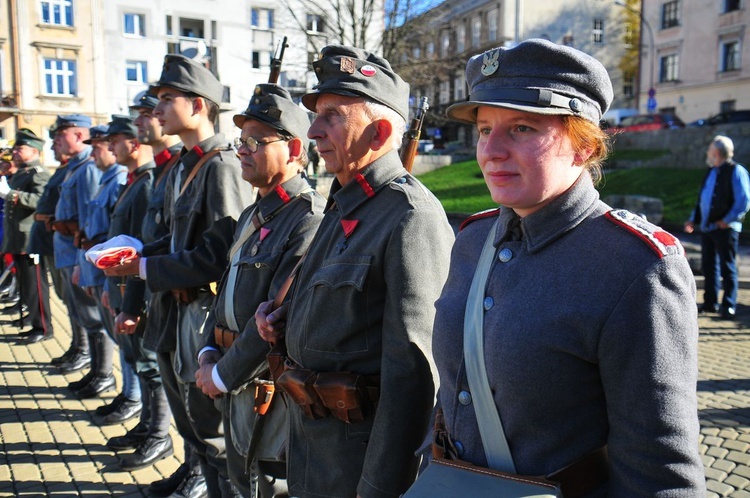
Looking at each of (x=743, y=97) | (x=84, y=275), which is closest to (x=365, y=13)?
(x=84, y=275)

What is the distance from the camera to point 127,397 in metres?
5.84

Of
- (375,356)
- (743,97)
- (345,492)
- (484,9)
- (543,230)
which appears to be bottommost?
(345,492)

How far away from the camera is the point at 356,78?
2625 mm

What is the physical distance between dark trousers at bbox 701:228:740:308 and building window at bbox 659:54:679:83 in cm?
4244


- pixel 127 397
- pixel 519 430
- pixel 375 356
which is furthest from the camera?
pixel 127 397

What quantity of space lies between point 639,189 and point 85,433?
17576mm

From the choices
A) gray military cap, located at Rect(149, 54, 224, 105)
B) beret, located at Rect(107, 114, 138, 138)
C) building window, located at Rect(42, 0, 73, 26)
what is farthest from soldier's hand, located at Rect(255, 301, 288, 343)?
building window, located at Rect(42, 0, 73, 26)

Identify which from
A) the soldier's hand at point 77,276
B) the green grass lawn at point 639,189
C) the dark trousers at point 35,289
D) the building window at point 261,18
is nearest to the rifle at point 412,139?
the soldier's hand at point 77,276

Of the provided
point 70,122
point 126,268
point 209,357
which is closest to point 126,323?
point 126,268

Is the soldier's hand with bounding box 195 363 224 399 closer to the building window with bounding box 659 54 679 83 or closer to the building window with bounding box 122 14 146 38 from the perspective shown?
the building window with bounding box 122 14 146 38

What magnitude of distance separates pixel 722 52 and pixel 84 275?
1840 inches

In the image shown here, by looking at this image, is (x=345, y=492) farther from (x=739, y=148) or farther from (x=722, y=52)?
(x=722, y=52)

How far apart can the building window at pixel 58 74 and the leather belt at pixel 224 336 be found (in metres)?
37.9

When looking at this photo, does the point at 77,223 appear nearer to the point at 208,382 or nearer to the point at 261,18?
the point at 208,382
